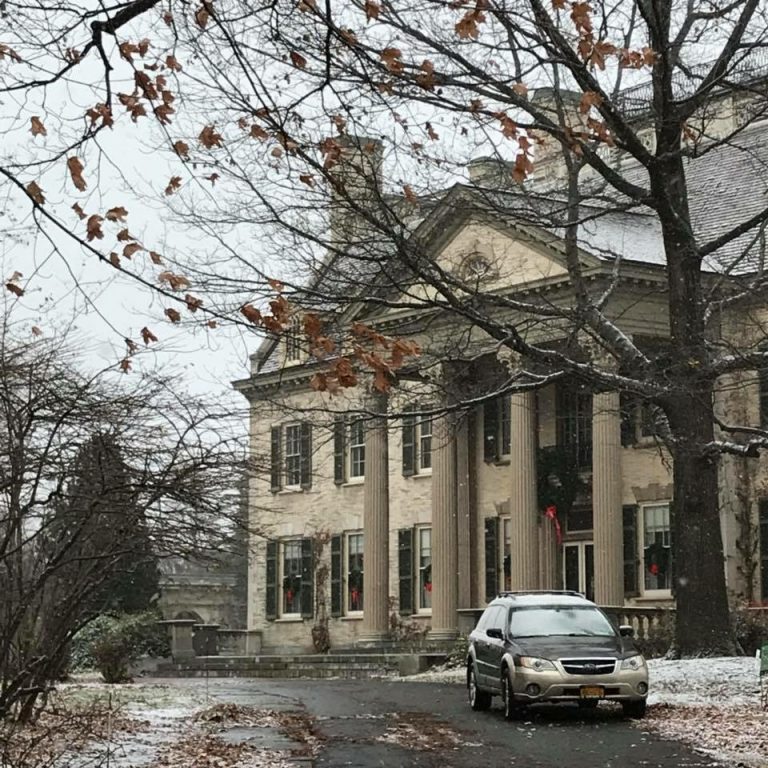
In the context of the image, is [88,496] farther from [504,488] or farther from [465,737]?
[504,488]

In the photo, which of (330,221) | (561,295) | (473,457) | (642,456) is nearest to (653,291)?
(561,295)

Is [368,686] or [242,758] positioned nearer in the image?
[242,758]

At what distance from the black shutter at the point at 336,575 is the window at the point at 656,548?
12808 mm

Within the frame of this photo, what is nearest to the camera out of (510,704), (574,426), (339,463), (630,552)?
(510,704)

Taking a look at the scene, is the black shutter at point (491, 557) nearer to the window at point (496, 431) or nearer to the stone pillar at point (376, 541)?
the window at point (496, 431)

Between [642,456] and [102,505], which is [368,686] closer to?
[642,456]

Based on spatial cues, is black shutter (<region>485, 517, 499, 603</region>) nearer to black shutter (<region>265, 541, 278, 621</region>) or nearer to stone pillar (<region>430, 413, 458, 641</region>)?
stone pillar (<region>430, 413, 458, 641</region>)

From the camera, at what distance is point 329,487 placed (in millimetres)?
49406

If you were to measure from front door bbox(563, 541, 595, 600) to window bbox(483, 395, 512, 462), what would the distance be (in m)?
3.66

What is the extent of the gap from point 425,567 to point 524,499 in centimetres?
723

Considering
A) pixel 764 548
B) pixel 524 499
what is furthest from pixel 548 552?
pixel 764 548

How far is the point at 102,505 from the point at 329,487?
37.8 m

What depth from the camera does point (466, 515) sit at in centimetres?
4331

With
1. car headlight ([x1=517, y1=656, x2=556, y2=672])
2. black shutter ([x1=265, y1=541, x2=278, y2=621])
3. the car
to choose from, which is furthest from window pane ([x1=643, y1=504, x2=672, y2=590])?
car headlight ([x1=517, y1=656, x2=556, y2=672])
